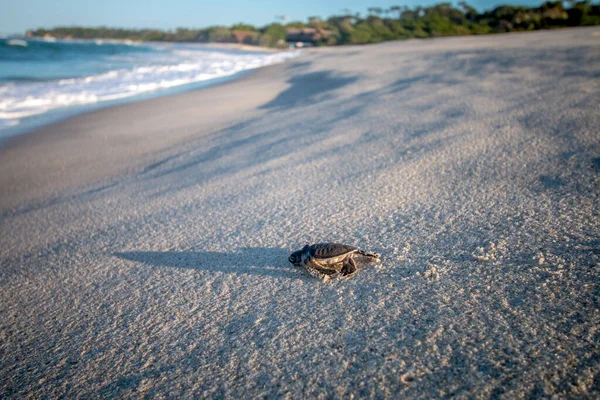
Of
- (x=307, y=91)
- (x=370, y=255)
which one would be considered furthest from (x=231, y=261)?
(x=307, y=91)

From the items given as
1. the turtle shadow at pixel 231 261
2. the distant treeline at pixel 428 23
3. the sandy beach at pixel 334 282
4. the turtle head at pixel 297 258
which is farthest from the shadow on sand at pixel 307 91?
the distant treeline at pixel 428 23

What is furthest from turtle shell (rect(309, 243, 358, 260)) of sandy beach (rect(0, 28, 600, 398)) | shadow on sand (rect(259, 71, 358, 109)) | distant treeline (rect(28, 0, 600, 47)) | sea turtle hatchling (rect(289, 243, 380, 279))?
distant treeline (rect(28, 0, 600, 47))

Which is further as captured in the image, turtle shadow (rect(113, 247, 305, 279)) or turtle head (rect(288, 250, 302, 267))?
turtle shadow (rect(113, 247, 305, 279))

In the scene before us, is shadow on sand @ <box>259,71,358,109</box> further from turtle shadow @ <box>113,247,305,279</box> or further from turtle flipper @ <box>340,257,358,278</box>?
turtle flipper @ <box>340,257,358,278</box>

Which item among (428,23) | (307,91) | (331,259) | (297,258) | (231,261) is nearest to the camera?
(331,259)

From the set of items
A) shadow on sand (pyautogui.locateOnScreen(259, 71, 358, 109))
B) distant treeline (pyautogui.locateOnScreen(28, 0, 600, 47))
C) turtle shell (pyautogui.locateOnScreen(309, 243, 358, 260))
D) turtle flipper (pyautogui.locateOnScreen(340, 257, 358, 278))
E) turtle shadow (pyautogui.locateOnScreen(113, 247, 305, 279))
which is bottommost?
turtle shadow (pyautogui.locateOnScreen(113, 247, 305, 279))

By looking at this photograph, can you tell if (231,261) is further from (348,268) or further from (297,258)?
(348,268)

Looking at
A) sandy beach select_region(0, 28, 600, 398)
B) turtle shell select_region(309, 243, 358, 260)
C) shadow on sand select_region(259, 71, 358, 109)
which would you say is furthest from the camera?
shadow on sand select_region(259, 71, 358, 109)

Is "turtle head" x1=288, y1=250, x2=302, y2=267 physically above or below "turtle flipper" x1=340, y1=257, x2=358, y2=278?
above
